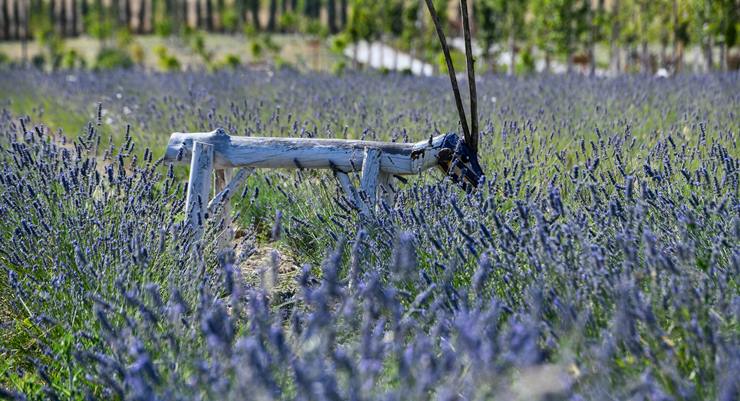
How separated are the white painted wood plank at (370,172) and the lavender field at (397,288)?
15 centimetres

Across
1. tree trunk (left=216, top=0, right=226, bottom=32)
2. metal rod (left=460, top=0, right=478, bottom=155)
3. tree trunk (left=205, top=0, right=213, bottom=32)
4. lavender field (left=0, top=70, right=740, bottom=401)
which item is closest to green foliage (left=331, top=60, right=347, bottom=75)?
lavender field (left=0, top=70, right=740, bottom=401)

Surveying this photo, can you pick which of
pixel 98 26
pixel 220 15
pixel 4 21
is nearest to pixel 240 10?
pixel 98 26

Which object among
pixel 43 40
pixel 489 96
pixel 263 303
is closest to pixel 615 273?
pixel 263 303

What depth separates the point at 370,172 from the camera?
3.62m

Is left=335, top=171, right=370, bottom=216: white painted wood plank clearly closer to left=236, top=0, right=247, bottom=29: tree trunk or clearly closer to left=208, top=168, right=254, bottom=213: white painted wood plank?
left=208, top=168, right=254, bottom=213: white painted wood plank

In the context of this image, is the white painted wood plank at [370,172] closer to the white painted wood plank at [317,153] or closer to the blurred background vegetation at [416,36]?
the white painted wood plank at [317,153]

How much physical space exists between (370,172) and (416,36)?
29877 mm

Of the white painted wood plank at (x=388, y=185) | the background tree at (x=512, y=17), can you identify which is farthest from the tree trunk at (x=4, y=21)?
the white painted wood plank at (x=388, y=185)

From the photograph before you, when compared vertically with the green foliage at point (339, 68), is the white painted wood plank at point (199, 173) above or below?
above

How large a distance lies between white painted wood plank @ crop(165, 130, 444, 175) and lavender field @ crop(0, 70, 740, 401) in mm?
177

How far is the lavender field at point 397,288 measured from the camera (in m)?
1.72

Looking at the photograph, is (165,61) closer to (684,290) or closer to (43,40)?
(43,40)

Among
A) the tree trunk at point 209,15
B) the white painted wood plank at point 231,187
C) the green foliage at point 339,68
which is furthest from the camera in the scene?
the tree trunk at point 209,15

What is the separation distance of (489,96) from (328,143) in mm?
5420
